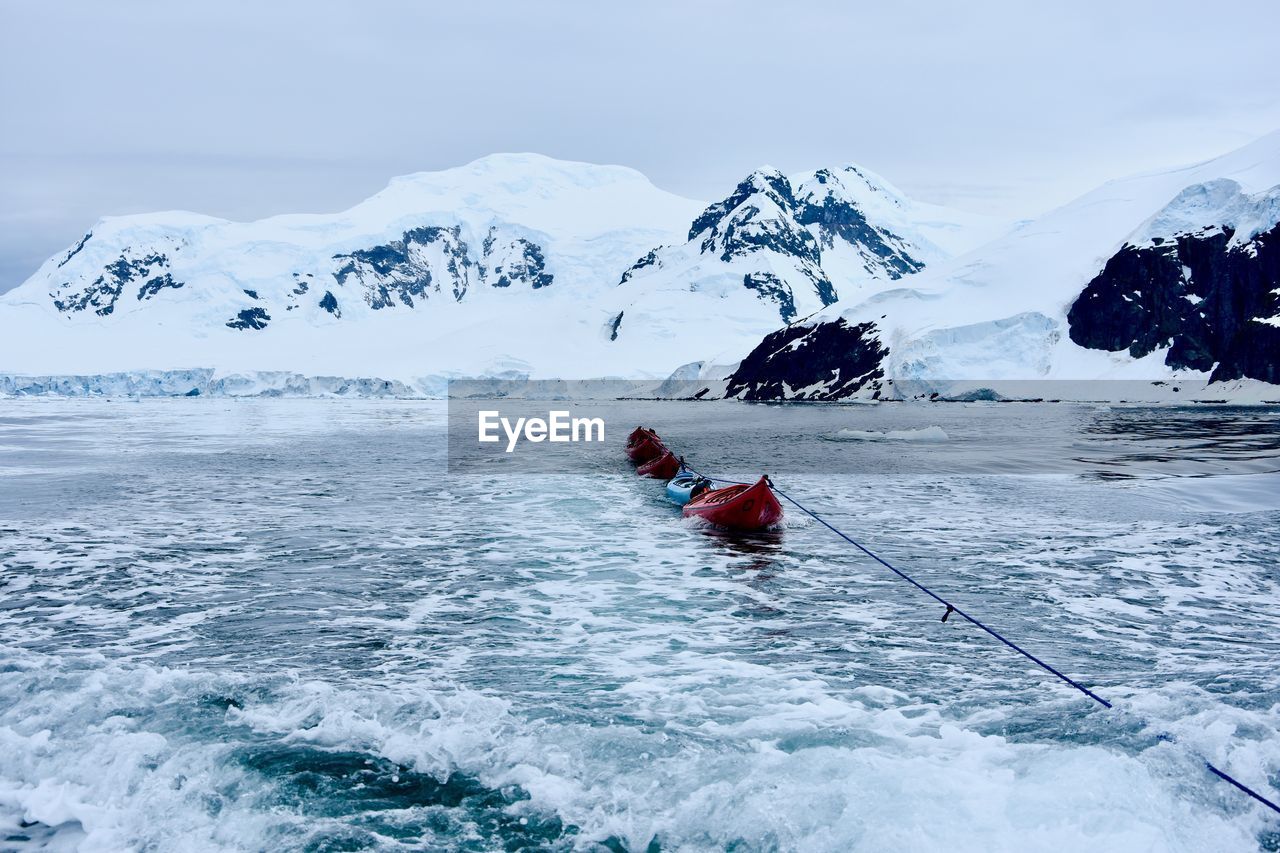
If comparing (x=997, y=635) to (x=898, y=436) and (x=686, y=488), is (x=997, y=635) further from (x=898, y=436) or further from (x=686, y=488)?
(x=898, y=436)

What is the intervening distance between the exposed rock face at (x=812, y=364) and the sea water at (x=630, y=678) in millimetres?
97166

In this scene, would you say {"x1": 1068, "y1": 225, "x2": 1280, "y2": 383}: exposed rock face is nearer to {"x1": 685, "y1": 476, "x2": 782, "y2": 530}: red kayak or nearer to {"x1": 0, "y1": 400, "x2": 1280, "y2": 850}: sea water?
{"x1": 0, "y1": 400, "x2": 1280, "y2": 850}: sea water

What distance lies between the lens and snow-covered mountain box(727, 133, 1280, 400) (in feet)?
342

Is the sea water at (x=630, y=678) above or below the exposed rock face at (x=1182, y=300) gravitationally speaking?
below

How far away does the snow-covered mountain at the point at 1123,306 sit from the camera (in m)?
104

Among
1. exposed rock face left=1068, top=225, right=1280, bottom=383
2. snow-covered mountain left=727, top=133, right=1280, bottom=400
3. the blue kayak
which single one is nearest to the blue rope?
the blue kayak

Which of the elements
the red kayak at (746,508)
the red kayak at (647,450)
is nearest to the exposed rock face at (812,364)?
the red kayak at (647,450)

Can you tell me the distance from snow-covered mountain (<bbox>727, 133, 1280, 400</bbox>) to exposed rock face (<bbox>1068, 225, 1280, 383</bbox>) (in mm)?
131

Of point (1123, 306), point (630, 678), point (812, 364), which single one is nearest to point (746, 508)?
point (630, 678)

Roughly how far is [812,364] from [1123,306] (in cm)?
4132

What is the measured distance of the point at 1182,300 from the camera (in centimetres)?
10931

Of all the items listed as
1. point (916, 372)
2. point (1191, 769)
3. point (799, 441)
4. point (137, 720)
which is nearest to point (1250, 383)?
point (916, 372)

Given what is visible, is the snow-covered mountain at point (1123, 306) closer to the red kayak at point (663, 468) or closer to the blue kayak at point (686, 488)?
the red kayak at point (663, 468)

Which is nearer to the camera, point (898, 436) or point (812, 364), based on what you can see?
point (898, 436)
